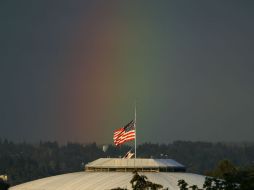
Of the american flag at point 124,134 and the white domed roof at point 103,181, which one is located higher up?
the american flag at point 124,134

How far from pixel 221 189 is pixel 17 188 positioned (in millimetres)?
37079

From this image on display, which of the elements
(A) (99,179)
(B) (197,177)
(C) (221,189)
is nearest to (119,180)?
(A) (99,179)

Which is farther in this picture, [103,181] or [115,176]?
[115,176]

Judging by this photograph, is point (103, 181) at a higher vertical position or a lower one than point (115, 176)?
lower

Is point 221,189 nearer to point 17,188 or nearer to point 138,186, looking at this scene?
point 138,186

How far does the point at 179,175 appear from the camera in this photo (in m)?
132

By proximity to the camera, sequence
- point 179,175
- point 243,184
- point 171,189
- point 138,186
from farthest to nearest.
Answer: point 179,175
point 171,189
point 243,184
point 138,186

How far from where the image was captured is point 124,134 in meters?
138

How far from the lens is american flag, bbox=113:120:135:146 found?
13700 cm

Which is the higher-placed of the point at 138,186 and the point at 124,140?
the point at 124,140

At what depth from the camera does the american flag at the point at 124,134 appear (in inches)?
5394

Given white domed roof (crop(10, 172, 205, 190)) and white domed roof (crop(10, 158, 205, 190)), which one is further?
white domed roof (crop(10, 158, 205, 190))

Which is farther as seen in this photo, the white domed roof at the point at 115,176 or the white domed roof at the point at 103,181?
the white domed roof at the point at 115,176

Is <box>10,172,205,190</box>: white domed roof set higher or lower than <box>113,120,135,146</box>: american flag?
lower
